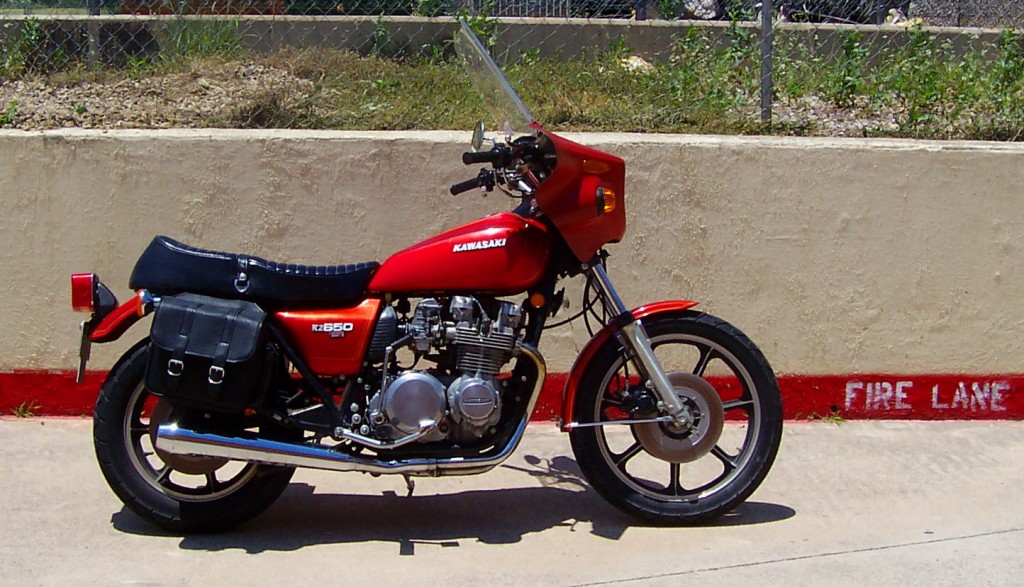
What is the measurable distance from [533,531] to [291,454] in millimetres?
971

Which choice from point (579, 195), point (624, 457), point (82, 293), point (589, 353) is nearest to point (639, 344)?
point (589, 353)

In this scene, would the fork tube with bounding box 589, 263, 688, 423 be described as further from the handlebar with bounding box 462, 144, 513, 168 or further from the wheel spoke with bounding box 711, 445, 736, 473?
the handlebar with bounding box 462, 144, 513, 168

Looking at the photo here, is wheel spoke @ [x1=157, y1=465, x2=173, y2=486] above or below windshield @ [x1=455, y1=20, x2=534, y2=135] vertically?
below

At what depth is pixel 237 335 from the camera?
3.95 metres

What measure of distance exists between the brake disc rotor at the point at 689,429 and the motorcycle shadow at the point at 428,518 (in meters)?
0.32

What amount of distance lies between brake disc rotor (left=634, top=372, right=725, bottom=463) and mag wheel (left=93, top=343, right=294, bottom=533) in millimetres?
1348

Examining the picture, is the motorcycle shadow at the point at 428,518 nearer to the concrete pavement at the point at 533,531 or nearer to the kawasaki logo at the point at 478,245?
the concrete pavement at the point at 533,531

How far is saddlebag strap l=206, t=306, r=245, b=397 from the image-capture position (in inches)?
155

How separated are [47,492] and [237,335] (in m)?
1.28

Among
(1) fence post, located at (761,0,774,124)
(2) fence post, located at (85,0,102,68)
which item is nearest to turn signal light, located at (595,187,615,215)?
(1) fence post, located at (761,0,774,124)

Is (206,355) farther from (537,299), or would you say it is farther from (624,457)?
(624,457)

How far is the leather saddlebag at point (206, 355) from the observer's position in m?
3.94

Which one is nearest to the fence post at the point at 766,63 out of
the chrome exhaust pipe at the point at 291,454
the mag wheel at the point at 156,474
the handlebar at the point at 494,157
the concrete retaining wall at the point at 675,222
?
the concrete retaining wall at the point at 675,222

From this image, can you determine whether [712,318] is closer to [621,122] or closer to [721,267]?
[721,267]
